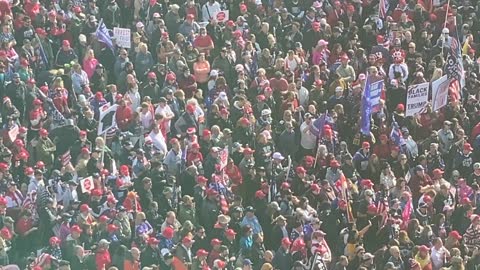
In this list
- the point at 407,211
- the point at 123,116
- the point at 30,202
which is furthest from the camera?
the point at 123,116

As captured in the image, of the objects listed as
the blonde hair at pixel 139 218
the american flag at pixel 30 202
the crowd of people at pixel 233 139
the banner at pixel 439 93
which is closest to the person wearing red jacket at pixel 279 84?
the crowd of people at pixel 233 139

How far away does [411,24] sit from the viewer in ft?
114

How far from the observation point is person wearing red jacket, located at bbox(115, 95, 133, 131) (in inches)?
1186

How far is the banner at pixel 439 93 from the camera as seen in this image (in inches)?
1248

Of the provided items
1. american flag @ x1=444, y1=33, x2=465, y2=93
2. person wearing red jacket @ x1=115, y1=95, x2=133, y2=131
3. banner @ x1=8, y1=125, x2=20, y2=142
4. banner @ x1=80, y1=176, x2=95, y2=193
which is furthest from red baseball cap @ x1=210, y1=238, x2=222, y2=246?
american flag @ x1=444, y1=33, x2=465, y2=93

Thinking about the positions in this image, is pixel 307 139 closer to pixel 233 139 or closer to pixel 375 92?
pixel 233 139

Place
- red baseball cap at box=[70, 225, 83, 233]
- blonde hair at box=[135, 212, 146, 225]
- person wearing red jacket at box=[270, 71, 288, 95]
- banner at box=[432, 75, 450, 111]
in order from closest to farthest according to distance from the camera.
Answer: red baseball cap at box=[70, 225, 83, 233] → blonde hair at box=[135, 212, 146, 225] → banner at box=[432, 75, 450, 111] → person wearing red jacket at box=[270, 71, 288, 95]

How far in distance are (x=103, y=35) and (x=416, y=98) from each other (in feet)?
20.9

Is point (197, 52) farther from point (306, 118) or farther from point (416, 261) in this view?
point (416, 261)

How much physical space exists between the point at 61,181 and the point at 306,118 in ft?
16.9

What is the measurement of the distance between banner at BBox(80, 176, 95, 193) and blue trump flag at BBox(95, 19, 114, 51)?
17.3 ft

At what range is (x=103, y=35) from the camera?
32.7 metres

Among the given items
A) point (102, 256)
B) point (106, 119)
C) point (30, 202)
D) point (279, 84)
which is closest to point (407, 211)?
point (279, 84)

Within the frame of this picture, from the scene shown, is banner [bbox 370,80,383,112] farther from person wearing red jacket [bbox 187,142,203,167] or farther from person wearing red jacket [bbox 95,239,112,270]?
person wearing red jacket [bbox 95,239,112,270]
